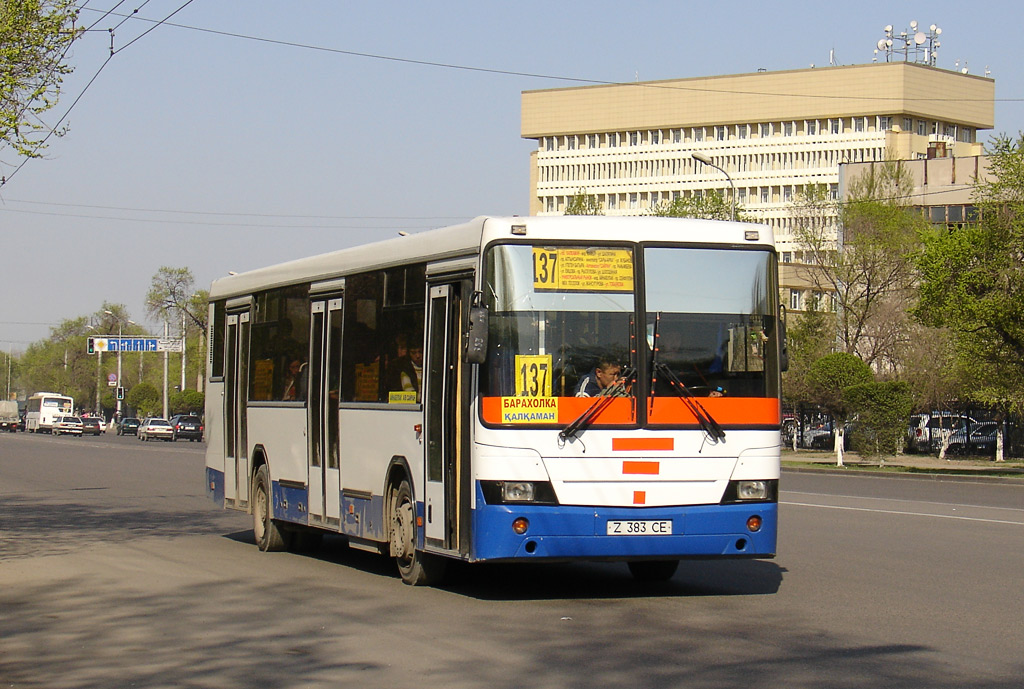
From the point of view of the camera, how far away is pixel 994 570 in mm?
13719

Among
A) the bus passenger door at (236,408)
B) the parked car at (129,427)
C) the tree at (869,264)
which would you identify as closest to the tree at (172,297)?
the parked car at (129,427)

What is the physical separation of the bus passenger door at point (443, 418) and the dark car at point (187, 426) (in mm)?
71393

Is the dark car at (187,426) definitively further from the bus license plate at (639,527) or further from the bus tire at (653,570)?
the bus license plate at (639,527)

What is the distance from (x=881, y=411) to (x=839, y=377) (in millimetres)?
2003

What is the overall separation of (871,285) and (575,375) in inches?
2069

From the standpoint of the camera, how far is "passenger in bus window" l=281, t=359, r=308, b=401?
15148 millimetres

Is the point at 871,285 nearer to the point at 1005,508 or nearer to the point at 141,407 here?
the point at 1005,508

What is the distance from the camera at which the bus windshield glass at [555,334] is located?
11180 millimetres

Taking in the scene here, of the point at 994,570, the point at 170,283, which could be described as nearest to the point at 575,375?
the point at 994,570

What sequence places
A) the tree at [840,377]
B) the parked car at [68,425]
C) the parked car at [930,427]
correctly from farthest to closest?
the parked car at [68,425] < the parked car at [930,427] < the tree at [840,377]

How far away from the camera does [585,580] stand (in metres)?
13.3

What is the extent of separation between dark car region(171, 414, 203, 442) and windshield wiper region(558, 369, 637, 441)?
72533 millimetres

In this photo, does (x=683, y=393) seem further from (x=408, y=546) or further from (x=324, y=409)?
(x=324, y=409)

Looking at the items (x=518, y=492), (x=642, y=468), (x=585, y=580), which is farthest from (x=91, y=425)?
(x=642, y=468)
